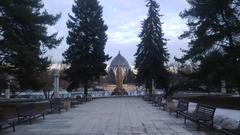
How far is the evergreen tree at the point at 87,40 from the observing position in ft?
216

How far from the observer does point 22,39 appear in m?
37.4

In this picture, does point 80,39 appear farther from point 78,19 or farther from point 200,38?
point 200,38

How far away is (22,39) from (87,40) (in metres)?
29.4

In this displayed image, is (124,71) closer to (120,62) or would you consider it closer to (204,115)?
(120,62)

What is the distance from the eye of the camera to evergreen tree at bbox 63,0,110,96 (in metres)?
65.8

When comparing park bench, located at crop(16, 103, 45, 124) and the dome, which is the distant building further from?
park bench, located at crop(16, 103, 45, 124)

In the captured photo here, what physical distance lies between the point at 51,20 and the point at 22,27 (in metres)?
4.69

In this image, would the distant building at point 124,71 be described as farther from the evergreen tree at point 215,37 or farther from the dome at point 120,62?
the evergreen tree at point 215,37

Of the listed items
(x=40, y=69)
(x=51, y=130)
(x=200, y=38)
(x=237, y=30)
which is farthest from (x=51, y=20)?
(x=51, y=130)

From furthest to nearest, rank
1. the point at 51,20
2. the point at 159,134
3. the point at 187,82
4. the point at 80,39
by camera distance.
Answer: the point at 80,39 → the point at 187,82 → the point at 51,20 → the point at 159,134

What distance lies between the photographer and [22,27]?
3719cm

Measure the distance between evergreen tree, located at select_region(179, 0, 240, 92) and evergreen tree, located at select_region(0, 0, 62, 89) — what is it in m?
12.6

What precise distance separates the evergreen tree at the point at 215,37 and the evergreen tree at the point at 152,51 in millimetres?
22768

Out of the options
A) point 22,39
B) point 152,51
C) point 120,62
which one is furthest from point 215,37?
point 120,62
